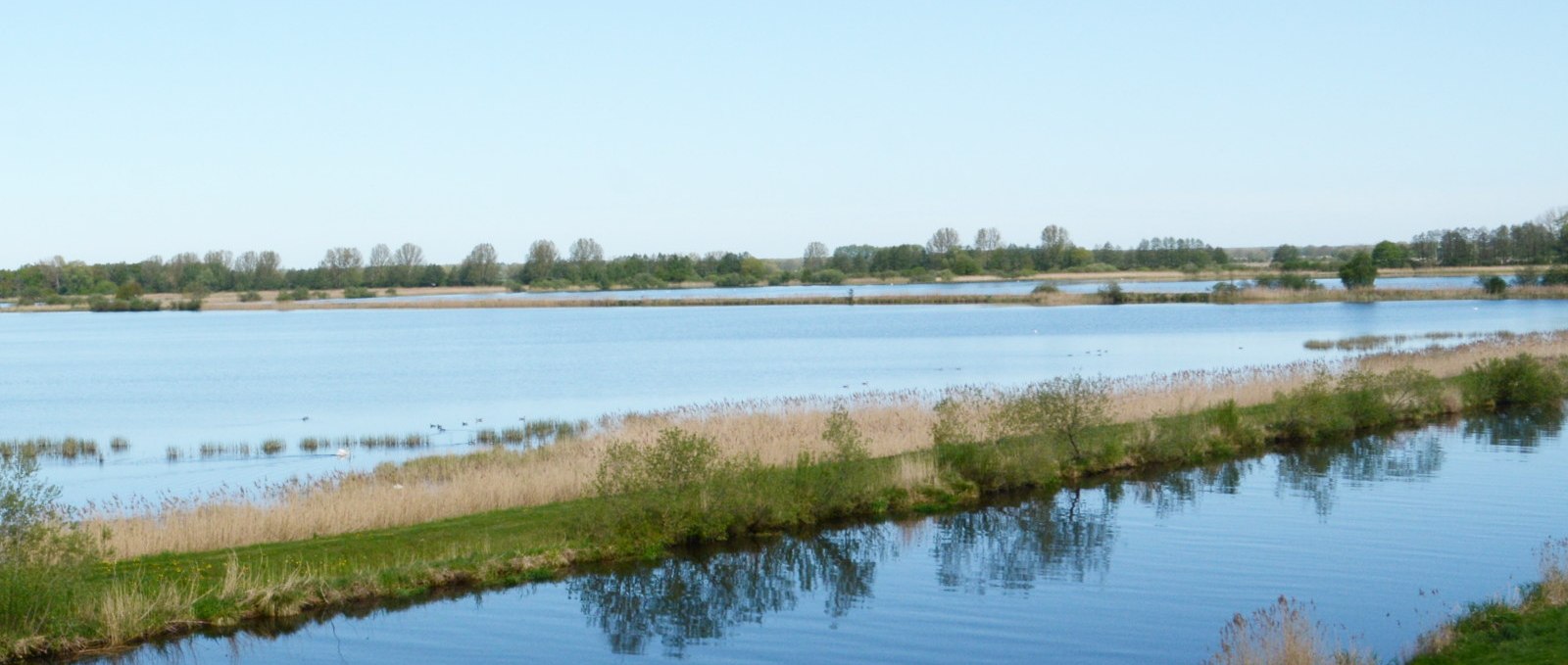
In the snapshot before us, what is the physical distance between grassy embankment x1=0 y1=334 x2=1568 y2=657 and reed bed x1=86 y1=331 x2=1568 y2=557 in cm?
7

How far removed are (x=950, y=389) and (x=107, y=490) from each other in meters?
20.5

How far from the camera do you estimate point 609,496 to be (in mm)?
19562

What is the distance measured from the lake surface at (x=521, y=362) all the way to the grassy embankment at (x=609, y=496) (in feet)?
26.9

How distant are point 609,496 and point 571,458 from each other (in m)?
6.92

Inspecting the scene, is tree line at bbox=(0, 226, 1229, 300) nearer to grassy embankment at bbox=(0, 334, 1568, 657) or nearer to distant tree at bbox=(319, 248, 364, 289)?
distant tree at bbox=(319, 248, 364, 289)

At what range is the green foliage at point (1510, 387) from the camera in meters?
34.8

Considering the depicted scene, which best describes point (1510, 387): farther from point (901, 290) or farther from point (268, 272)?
point (268, 272)

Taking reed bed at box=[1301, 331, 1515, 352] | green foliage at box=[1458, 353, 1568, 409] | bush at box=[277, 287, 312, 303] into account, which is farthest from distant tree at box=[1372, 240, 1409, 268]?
green foliage at box=[1458, 353, 1568, 409]

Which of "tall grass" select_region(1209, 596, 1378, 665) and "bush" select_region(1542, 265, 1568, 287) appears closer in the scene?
"tall grass" select_region(1209, 596, 1378, 665)

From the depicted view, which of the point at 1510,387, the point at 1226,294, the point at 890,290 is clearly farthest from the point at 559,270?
the point at 1510,387

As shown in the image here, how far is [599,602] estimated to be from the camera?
17.2 m

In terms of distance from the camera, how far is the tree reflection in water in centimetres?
Result: 1614

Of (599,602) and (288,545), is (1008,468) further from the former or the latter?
(288,545)

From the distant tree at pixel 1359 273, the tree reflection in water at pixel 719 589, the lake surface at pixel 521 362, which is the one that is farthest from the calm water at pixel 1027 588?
the distant tree at pixel 1359 273
